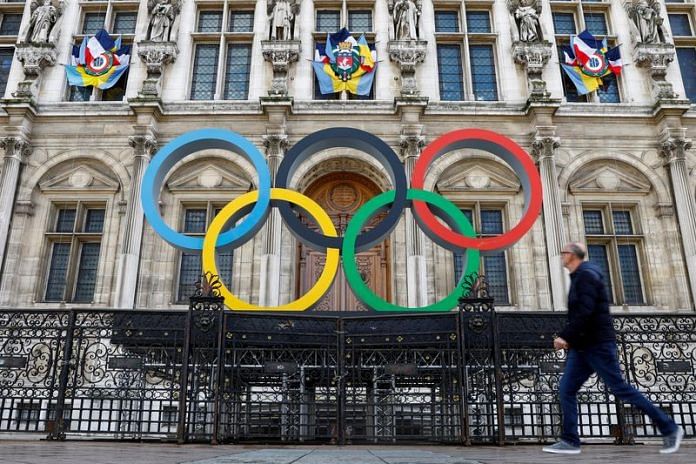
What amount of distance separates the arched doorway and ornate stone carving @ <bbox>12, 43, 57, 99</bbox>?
971 centimetres

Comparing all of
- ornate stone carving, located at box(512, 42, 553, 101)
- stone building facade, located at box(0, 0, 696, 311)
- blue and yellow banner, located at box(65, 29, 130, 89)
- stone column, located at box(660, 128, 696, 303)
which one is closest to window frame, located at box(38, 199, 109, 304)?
stone building facade, located at box(0, 0, 696, 311)

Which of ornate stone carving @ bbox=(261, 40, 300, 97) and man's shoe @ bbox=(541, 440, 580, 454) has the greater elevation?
ornate stone carving @ bbox=(261, 40, 300, 97)

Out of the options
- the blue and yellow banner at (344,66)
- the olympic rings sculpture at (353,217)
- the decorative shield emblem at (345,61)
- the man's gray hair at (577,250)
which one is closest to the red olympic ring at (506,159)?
the olympic rings sculpture at (353,217)

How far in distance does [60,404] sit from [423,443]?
17.4 feet

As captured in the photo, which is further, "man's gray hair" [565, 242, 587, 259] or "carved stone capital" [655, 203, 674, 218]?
"carved stone capital" [655, 203, 674, 218]

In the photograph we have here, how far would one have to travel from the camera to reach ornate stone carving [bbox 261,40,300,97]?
18.3 metres

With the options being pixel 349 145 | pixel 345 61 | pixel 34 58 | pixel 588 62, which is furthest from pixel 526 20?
pixel 34 58

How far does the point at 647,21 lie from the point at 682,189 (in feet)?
20.6

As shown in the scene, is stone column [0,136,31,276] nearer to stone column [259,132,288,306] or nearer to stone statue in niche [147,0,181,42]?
stone statue in niche [147,0,181,42]

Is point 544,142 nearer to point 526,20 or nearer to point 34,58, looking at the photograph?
point 526,20

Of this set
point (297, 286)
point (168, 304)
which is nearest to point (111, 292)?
point (168, 304)

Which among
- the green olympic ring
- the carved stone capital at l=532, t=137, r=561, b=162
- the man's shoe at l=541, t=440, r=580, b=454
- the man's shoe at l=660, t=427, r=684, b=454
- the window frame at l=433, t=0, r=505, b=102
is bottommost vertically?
the man's shoe at l=541, t=440, r=580, b=454

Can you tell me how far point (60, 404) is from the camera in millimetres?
8156

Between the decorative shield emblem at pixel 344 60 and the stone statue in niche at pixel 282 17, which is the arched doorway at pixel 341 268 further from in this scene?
the stone statue in niche at pixel 282 17
